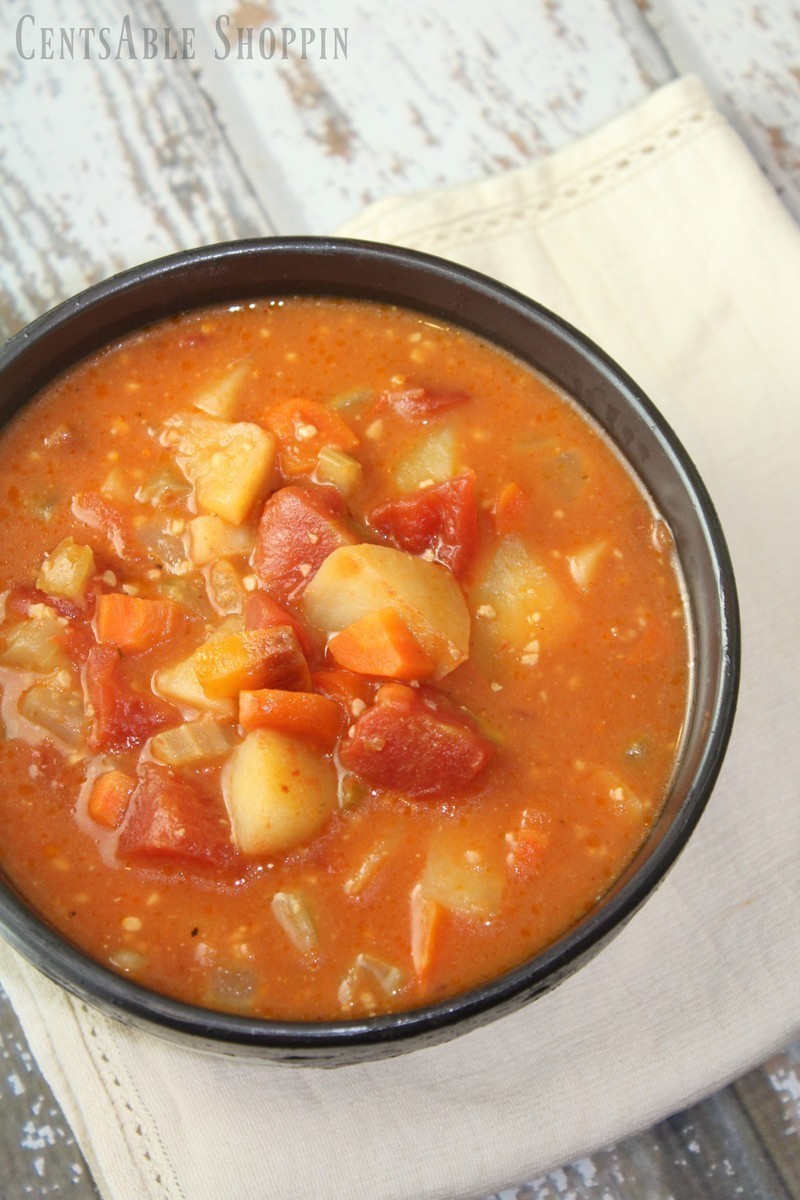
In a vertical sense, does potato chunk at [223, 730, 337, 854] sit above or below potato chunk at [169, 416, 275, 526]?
below

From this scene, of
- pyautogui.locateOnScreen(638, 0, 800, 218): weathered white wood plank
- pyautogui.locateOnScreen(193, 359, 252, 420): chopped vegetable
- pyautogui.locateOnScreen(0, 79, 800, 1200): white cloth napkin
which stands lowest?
pyautogui.locateOnScreen(0, 79, 800, 1200): white cloth napkin

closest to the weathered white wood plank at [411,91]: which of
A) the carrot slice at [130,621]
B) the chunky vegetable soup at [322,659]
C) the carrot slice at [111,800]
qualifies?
the chunky vegetable soup at [322,659]

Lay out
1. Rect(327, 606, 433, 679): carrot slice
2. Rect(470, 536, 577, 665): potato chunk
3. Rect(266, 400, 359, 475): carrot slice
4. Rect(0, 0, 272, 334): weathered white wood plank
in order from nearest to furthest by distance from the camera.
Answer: Rect(327, 606, 433, 679): carrot slice < Rect(470, 536, 577, 665): potato chunk < Rect(266, 400, 359, 475): carrot slice < Rect(0, 0, 272, 334): weathered white wood plank

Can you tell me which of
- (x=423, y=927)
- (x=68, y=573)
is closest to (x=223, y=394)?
(x=68, y=573)

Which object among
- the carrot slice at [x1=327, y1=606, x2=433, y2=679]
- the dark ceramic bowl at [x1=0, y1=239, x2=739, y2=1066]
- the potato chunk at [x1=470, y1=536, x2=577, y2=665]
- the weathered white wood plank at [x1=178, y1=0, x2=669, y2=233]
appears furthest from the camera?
the weathered white wood plank at [x1=178, y1=0, x2=669, y2=233]

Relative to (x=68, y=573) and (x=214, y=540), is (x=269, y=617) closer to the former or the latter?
(x=214, y=540)

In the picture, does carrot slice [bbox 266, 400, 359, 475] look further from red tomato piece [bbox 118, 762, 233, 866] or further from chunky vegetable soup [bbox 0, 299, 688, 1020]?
red tomato piece [bbox 118, 762, 233, 866]

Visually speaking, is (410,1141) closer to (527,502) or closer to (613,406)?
(527,502)

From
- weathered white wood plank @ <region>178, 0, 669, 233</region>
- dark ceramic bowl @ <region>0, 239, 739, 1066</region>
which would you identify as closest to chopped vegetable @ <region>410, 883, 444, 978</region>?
dark ceramic bowl @ <region>0, 239, 739, 1066</region>
